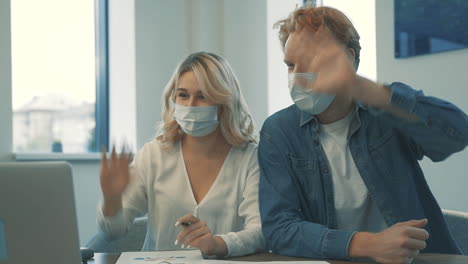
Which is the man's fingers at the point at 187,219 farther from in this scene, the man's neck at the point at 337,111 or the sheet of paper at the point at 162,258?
the man's neck at the point at 337,111

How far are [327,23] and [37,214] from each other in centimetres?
97

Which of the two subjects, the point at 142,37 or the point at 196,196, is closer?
the point at 196,196

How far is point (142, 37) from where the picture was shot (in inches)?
145

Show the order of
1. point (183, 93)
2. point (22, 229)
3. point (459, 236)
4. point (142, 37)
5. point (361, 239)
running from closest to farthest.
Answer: point (22, 229) < point (361, 239) < point (459, 236) < point (183, 93) < point (142, 37)

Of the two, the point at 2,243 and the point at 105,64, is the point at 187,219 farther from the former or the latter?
the point at 105,64

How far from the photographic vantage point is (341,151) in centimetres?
157

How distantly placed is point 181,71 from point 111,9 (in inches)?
89.3

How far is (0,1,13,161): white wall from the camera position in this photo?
11.0 ft

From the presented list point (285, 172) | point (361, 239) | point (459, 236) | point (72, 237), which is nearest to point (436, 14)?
point (459, 236)

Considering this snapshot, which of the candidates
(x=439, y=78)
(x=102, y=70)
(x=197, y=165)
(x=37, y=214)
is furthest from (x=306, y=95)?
(x=102, y=70)

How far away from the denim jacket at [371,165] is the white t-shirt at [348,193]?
3cm

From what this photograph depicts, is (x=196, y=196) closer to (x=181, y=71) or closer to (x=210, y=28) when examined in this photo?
(x=181, y=71)

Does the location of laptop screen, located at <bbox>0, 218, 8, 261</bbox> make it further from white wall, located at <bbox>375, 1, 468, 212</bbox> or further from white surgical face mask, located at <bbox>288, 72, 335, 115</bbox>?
white wall, located at <bbox>375, 1, 468, 212</bbox>

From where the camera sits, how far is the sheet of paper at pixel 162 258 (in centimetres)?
128
